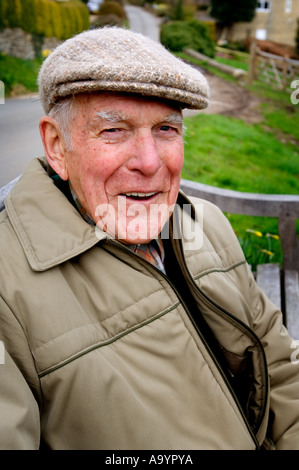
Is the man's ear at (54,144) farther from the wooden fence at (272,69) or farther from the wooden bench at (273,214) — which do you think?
the wooden fence at (272,69)

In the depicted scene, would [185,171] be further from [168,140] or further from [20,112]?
[168,140]

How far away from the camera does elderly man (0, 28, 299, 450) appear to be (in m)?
1.20

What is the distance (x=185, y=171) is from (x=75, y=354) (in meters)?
4.83

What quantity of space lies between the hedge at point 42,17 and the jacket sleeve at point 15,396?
8222 mm

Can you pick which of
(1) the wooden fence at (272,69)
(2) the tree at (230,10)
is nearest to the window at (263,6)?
(2) the tree at (230,10)

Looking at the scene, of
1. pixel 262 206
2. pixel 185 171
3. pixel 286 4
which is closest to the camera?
pixel 262 206

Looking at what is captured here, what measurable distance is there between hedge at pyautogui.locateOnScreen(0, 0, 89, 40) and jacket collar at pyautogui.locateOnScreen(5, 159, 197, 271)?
7796 millimetres

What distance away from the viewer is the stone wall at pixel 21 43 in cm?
780

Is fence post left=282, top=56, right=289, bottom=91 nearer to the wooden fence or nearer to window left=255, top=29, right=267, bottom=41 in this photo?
the wooden fence

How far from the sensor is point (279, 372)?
173 centimetres

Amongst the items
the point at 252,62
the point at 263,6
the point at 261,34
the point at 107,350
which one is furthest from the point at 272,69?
the point at 263,6

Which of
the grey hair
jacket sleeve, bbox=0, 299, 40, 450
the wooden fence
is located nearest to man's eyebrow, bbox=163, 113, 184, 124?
the grey hair

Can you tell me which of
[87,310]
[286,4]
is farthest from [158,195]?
[286,4]

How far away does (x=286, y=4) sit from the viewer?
28656 millimetres
